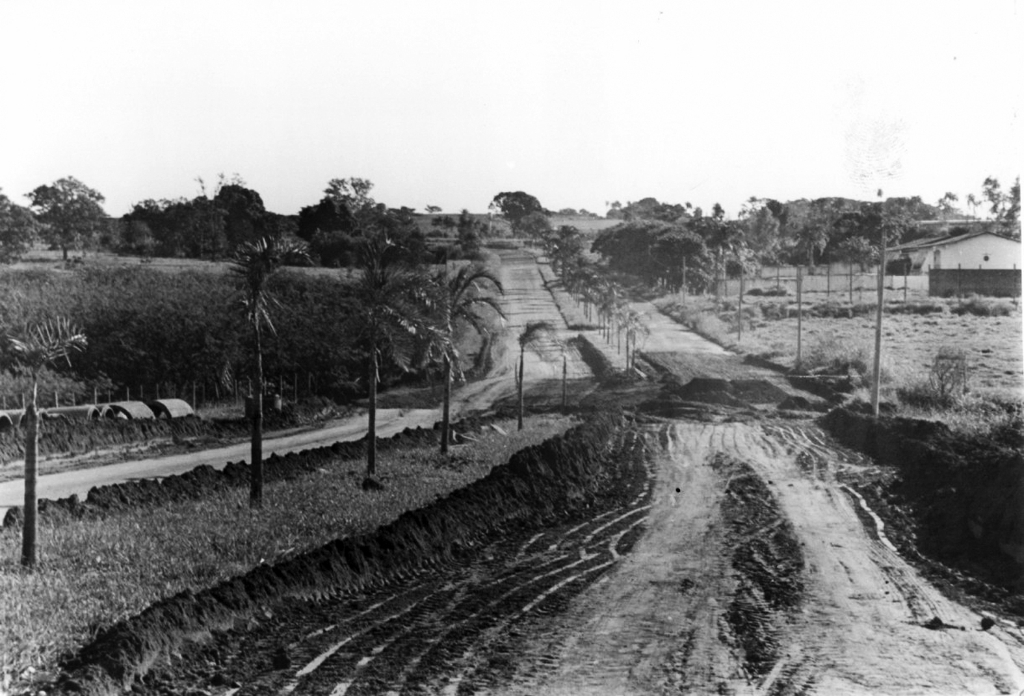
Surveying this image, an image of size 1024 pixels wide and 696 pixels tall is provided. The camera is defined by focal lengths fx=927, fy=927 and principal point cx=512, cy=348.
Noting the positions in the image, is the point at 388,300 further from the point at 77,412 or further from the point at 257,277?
the point at 77,412

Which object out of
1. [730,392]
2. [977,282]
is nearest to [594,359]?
[730,392]

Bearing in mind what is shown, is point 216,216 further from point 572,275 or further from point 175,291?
point 572,275

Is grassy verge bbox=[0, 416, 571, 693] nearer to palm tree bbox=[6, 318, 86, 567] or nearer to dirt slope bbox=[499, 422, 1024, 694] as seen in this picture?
palm tree bbox=[6, 318, 86, 567]

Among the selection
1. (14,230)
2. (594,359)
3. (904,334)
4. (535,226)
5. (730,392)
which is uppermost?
(535,226)

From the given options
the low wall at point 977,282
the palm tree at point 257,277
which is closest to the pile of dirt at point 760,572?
the palm tree at point 257,277

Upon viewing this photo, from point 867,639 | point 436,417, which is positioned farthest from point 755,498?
point 436,417
